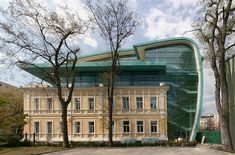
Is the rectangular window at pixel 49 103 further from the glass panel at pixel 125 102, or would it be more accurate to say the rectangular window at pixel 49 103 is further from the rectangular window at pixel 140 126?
the rectangular window at pixel 140 126

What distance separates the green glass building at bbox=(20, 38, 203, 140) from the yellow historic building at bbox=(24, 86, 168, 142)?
3.26m

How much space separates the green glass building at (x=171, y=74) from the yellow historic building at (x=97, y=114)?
326cm

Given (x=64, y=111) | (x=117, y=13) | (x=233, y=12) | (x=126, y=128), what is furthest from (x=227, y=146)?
(x=126, y=128)

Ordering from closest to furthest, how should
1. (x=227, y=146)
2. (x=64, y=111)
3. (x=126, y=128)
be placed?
(x=227, y=146), (x=64, y=111), (x=126, y=128)

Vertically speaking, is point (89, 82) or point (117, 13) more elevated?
point (117, 13)

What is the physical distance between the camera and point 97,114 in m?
61.1

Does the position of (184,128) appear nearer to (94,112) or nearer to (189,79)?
(189,79)

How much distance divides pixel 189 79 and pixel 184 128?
8.79m

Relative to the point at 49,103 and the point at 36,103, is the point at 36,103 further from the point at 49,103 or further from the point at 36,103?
the point at 49,103

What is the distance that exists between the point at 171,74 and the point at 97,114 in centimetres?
1584

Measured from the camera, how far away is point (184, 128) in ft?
219

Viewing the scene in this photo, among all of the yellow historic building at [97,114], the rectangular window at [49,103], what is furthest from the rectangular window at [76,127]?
the rectangular window at [49,103]

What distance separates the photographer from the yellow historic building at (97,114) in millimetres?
60281

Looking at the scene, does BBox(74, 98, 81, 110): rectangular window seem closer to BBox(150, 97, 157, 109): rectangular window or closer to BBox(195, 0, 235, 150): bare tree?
BBox(150, 97, 157, 109): rectangular window
